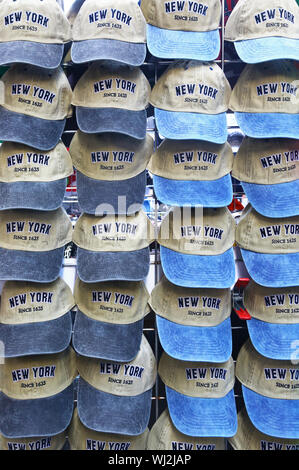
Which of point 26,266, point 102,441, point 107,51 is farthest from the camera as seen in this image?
point 102,441

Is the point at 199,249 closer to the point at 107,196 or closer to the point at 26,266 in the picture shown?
the point at 107,196

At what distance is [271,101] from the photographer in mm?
1574

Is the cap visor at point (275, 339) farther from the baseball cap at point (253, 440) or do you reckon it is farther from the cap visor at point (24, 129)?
the cap visor at point (24, 129)

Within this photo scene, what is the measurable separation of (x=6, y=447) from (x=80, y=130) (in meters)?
1.15

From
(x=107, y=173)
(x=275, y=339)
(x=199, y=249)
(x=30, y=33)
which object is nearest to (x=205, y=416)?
(x=275, y=339)

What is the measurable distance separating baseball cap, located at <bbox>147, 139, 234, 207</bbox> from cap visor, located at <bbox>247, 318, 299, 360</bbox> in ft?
1.51

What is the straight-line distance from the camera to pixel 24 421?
1612mm

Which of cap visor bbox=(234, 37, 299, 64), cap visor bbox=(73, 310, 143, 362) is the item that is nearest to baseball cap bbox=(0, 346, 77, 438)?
cap visor bbox=(73, 310, 143, 362)

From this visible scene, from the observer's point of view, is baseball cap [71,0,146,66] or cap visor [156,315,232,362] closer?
baseball cap [71,0,146,66]

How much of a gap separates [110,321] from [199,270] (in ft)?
1.15

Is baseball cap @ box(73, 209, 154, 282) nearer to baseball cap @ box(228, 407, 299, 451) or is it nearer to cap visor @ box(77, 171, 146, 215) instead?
cap visor @ box(77, 171, 146, 215)

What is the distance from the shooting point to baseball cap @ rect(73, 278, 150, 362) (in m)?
1.62

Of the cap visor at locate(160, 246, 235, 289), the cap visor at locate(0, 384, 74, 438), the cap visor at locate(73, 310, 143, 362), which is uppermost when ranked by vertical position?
the cap visor at locate(160, 246, 235, 289)
